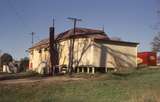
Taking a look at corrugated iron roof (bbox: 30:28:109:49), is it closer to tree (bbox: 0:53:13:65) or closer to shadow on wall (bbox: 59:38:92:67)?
shadow on wall (bbox: 59:38:92:67)

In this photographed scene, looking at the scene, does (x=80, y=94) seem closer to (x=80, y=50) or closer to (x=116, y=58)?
(x=116, y=58)

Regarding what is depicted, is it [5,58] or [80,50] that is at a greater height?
[5,58]

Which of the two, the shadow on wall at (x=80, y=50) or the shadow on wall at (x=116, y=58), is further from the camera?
the shadow on wall at (x=80, y=50)

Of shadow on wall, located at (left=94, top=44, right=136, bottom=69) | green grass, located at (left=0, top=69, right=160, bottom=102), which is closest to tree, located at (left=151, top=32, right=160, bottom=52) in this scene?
shadow on wall, located at (left=94, top=44, right=136, bottom=69)

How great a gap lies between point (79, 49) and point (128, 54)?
17.8 feet

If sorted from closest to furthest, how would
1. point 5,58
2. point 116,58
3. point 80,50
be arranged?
point 116,58, point 80,50, point 5,58

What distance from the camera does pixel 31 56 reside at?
5672 cm

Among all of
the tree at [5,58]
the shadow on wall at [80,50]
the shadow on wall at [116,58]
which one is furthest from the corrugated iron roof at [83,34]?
the tree at [5,58]

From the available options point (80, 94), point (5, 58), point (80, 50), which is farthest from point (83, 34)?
point (5, 58)

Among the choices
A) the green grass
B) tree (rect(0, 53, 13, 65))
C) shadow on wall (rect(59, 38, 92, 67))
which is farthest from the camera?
tree (rect(0, 53, 13, 65))

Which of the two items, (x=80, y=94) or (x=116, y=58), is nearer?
(x=80, y=94)

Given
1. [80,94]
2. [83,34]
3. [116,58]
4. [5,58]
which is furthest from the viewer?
[5,58]

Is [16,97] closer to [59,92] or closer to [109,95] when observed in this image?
[59,92]

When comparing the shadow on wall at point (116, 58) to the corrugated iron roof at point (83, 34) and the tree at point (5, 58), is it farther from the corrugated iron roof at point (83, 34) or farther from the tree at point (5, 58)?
the tree at point (5, 58)
